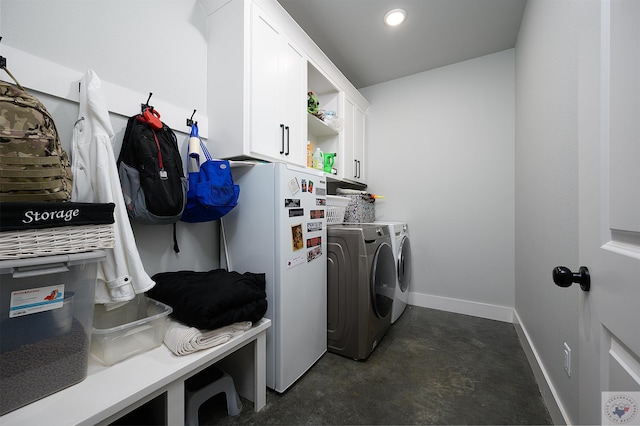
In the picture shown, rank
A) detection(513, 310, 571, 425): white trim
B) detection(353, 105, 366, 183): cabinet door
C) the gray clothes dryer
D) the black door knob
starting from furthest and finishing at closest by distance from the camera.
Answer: detection(353, 105, 366, 183): cabinet door, the gray clothes dryer, detection(513, 310, 571, 425): white trim, the black door knob

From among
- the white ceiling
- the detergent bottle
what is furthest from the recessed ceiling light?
the detergent bottle

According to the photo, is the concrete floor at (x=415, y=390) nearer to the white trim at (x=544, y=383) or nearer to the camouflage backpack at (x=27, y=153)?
the white trim at (x=544, y=383)

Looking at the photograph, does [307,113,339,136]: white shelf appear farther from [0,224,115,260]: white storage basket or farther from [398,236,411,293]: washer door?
[0,224,115,260]: white storage basket

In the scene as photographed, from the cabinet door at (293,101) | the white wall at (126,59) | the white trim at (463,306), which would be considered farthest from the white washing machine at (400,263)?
the white wall at (126,59)

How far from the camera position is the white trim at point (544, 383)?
118 centimetres

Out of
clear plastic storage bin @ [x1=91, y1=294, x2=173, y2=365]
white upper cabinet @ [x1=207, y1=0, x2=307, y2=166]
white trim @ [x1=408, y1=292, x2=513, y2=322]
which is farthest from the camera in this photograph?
white trim @ [x1=408, y1=292, x2=513, y2=322]

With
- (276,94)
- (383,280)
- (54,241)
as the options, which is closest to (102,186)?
(54,241)

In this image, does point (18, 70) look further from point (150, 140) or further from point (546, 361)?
point (546, 361)

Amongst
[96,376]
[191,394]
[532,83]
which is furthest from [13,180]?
[532,83]

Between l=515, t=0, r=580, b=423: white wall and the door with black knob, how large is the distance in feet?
1.68

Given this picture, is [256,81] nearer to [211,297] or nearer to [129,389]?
[211,297]

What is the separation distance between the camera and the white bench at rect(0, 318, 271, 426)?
2.40 ft

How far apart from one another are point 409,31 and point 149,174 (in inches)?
93.9

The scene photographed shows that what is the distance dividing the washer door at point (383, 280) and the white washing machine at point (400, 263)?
149 mm
